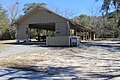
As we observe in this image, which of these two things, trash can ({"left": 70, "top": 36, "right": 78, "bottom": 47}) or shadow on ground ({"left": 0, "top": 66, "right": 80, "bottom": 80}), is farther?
trash can ({"left": 70, "top": 36, "right": 78, "bottom": 47})

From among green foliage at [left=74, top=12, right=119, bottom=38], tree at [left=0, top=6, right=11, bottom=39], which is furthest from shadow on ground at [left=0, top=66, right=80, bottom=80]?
green foliage at [left=74, top=12, right=119, bottom=38]

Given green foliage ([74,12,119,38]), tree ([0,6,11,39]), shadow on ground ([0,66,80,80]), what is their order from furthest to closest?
green foliage ([74,12,119,38]) < tree ([0,6,11,39]) < shadow on ground ([0,66,80,80])

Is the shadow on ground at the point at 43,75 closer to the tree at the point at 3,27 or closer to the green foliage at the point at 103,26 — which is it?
the tree at the point at 3,27

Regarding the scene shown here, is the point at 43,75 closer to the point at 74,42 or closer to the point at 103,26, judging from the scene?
the point at 74,42

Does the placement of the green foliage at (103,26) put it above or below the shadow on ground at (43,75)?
above

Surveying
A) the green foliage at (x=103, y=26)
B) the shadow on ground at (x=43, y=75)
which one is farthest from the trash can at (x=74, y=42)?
the green foliage at (x=103, y=26)

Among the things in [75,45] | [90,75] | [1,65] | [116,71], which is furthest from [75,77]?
[75,45]

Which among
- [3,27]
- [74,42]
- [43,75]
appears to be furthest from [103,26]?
[43,75]

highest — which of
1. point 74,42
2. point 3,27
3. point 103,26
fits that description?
point 103,26

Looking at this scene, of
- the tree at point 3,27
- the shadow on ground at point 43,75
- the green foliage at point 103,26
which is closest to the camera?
the shadow on ground at point 43,75

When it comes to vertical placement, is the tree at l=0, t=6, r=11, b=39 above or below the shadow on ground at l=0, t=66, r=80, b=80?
above

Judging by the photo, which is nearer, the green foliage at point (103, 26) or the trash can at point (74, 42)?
the trash can at point (74, 42)

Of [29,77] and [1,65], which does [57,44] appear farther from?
[29,77]

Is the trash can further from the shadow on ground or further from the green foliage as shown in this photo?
the green foliage
